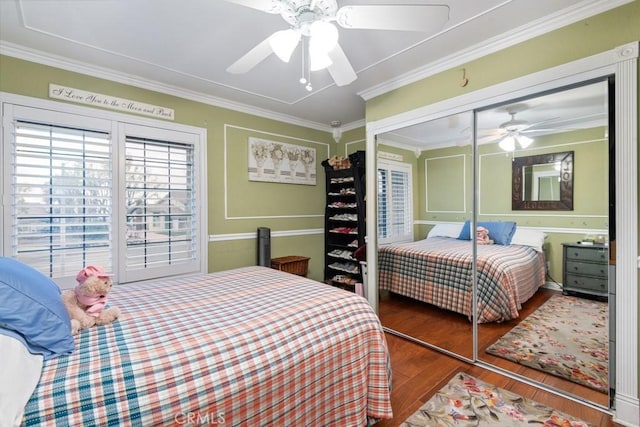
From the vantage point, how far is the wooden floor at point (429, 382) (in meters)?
1.75

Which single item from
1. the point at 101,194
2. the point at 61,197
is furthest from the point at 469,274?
the point at 61,197

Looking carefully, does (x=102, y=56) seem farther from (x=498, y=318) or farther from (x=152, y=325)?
(x=498, y=318)

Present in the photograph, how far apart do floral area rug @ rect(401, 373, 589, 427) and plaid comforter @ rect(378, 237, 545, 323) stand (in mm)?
691

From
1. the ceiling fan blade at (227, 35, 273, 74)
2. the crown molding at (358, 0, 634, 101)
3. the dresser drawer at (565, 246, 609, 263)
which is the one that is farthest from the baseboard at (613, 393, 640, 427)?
the ceiling fan blade at (227, 35, 273, 74)

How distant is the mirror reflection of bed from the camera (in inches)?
74.6

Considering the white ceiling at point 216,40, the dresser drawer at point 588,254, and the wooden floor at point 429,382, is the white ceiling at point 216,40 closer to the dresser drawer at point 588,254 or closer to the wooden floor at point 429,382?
the dresser drawer at point 588,254

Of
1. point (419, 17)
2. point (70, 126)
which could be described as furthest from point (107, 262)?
point (419, 17)

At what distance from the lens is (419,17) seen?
1403mm

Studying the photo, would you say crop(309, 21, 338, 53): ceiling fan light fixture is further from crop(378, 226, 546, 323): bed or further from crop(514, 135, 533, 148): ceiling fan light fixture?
crop(378, 226, 546, 323): bed

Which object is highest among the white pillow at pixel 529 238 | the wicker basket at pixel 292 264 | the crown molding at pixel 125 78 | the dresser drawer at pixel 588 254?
the crown molding at pixel 125 78

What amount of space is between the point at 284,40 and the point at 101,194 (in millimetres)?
2171

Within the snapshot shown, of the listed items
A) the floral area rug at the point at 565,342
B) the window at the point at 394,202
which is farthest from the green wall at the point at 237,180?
the floral area rug at the point at 565,342

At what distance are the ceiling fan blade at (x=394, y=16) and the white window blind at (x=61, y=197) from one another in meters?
2.43

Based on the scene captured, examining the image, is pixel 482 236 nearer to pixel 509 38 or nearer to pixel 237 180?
pixel 509 38
